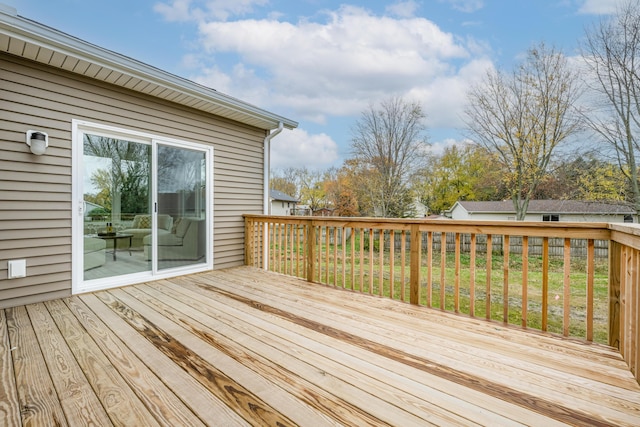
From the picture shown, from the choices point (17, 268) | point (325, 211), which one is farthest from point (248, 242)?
point (325, 211)

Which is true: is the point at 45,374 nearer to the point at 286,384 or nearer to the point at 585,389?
the point at 286,384

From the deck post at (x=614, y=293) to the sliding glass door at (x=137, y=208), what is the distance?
174 inches

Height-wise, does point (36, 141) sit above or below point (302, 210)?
above

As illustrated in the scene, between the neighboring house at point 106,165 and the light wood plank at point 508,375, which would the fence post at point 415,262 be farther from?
the neighboring house at point 106,165

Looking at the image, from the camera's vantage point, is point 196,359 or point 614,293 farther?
point 614,293

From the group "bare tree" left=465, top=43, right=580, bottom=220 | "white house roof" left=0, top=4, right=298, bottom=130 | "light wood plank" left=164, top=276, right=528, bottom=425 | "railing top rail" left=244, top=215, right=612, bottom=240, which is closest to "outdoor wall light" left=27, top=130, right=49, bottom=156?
"white house roof" left=0, top=4, right=298, bottom=130

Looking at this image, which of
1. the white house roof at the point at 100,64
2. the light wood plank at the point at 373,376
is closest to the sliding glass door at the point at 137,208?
the white house roof at the point at 100,64

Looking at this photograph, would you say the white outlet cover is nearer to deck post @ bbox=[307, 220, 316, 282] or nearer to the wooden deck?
the wooden deck

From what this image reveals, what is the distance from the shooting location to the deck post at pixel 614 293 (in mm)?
1952

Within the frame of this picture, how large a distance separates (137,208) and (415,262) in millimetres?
3381

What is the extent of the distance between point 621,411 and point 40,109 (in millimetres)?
4857

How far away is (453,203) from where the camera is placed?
21.8m

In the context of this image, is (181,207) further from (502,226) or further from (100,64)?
(502,226)

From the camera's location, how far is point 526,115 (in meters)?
9.65
